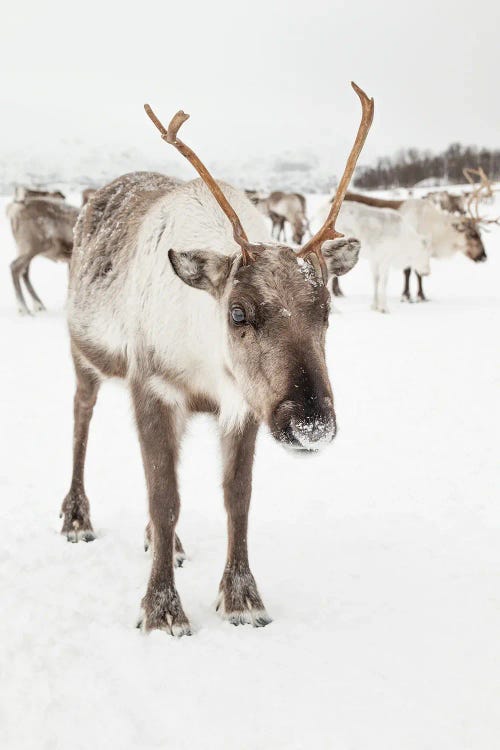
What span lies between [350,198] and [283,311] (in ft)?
37.1

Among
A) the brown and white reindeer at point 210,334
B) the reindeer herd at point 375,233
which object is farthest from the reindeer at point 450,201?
the brown and white reindeer at point 210,334

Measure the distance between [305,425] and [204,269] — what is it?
2.58 ft

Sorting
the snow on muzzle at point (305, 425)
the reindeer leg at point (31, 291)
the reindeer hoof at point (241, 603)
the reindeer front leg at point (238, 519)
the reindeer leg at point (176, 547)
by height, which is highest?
the snow on muzzle at point (305, 425)

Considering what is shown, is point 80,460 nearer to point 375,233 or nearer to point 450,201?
point 375,233

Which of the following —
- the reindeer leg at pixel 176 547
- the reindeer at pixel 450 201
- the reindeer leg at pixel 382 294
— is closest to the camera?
the reindeer leg at pixel 176 547

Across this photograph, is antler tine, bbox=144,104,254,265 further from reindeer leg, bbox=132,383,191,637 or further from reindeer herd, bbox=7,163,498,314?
reindeer herd, bbox=7,163,498,314

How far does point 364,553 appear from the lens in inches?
128


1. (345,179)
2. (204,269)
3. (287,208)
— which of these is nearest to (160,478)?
(204,269)

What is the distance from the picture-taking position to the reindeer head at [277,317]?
209cm

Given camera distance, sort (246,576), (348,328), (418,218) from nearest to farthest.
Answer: (246,576)
(348,328)
(418,218)

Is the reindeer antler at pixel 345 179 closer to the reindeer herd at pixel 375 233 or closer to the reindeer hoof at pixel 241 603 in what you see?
the reindeer hoof at pixel 241 603

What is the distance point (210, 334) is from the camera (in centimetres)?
265

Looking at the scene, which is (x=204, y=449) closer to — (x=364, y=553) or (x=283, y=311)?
(x=364, y=553)

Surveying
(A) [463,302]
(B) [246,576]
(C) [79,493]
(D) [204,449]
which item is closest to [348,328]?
(A) [463,302]
